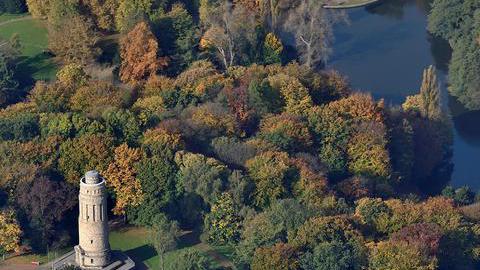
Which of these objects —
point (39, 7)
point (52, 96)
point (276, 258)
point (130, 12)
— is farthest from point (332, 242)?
point (39, 7)

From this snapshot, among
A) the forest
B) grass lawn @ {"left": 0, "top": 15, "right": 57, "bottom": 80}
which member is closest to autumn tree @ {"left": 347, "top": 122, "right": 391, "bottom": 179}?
the forest

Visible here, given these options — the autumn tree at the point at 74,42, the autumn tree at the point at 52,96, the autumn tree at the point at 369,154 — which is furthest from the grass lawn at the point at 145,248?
the autumn tree at the point at 74,42

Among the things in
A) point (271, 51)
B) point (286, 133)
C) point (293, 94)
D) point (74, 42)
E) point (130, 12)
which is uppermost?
point (130, 12)

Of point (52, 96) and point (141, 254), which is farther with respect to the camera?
point (52, 96)

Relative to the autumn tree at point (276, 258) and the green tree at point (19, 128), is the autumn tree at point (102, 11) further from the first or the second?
the autumn tree at point (276, 258)

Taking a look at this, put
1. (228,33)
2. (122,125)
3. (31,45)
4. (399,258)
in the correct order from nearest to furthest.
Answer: (399,258), (122,125), (228,33), (31,45)

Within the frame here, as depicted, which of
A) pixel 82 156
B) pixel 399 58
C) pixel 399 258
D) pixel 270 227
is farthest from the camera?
pixel 399 58

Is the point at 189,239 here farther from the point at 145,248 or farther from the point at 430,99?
the point at 430,99
